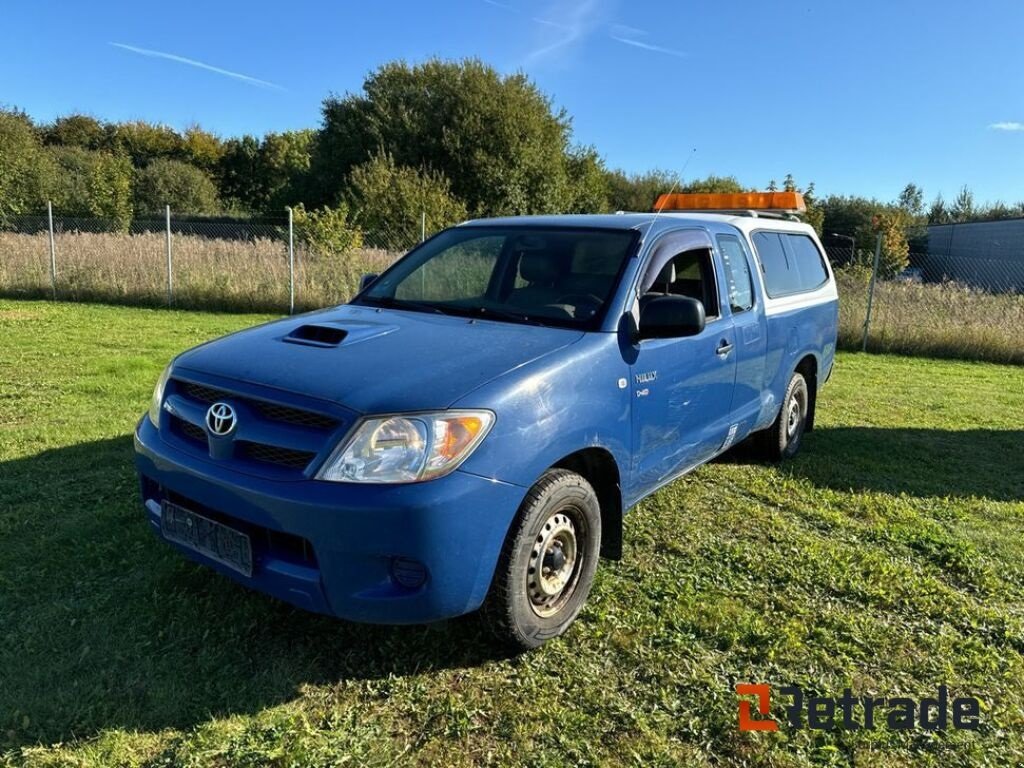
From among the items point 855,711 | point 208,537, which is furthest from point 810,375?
point 208,537

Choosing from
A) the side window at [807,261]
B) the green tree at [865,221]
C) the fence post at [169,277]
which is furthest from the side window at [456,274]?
the green tree at [865,221]

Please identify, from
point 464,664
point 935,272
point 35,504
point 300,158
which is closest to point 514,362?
point 464,664

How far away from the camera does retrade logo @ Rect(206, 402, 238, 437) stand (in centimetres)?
258

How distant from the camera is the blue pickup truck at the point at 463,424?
237cm

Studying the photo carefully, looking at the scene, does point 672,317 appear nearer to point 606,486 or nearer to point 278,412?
point 606,486

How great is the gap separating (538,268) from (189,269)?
39.6ft

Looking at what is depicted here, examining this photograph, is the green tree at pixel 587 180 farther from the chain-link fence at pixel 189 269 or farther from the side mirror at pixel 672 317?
the side mirror at pixel 672 317

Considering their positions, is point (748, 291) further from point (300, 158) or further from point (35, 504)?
point (300, 158)

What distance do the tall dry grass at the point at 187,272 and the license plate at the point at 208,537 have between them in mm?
10932

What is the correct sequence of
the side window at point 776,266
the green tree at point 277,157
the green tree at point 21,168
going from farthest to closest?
the green tree at point 277,157, the green tree at point 21,168, the side window at point 776,266

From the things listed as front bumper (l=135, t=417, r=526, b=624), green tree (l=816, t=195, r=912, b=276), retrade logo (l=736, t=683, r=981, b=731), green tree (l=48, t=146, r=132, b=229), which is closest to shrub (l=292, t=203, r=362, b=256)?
front bumper (l=135, t=417, r=526, b=624)

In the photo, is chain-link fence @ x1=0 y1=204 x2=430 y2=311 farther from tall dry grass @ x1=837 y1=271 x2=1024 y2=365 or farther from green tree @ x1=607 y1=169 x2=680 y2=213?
green tree @ x1=607 y1=169 x2=680 y2=213

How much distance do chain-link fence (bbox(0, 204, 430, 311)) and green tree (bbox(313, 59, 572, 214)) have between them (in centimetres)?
1501

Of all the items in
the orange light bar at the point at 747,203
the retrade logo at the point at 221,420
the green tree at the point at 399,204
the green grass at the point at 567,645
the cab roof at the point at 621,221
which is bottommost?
the green grass at the point at 567,645
